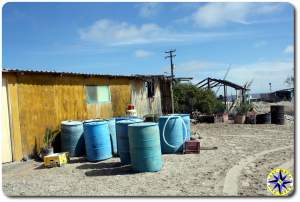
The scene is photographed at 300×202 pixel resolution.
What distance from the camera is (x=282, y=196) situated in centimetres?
625

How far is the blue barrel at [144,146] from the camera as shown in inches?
310

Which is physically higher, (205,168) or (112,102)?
(112,102)

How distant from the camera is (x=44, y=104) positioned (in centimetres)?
1092

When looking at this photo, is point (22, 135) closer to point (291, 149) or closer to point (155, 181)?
point (155, 181)

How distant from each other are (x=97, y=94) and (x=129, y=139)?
563 cm

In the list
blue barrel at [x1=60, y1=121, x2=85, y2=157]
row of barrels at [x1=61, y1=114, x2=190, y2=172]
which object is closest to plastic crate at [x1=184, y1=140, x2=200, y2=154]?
row of barrels at [x1=61, y1=114, x2=190, y2=172]

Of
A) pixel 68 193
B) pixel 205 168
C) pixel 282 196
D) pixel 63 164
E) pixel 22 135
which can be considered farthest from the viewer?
pixel 22 135

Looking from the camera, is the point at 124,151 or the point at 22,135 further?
the point at 22,135

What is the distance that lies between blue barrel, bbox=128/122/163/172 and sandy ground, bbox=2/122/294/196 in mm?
211

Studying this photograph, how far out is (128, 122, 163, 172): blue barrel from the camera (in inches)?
310

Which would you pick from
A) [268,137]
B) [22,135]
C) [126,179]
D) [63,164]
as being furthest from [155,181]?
[268,137]

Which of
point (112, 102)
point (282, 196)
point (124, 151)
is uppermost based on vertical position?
point (112, 102)

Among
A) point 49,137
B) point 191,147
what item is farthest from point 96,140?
point 191,147

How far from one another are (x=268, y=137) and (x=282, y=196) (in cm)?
680
